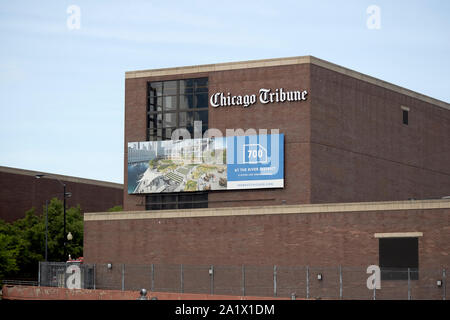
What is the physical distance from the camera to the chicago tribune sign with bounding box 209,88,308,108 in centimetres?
6919

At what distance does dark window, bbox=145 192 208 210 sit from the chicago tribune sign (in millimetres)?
8420

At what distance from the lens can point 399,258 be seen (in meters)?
57.9

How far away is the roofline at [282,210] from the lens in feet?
190

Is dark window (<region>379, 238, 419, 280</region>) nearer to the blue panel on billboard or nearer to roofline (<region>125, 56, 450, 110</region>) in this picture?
the blue panel on billboard

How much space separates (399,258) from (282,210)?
32.5 feet

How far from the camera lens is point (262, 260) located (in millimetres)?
62469

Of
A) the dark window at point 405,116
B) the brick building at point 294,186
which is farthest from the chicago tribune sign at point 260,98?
the dark window at point 405,116

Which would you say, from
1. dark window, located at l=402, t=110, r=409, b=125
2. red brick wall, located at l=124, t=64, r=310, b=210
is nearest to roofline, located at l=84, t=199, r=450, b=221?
red brick wall, located at l=124, t=64, r=310, b=210

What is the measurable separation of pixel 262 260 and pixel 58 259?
40.6 meters

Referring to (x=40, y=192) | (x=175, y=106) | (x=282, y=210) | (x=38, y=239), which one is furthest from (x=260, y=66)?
(x=40, y=192)

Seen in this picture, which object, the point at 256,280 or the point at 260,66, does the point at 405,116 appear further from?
the point at 256,280

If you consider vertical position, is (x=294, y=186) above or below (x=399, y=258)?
above

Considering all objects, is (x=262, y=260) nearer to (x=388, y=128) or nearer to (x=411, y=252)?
(x=411, y=252)
